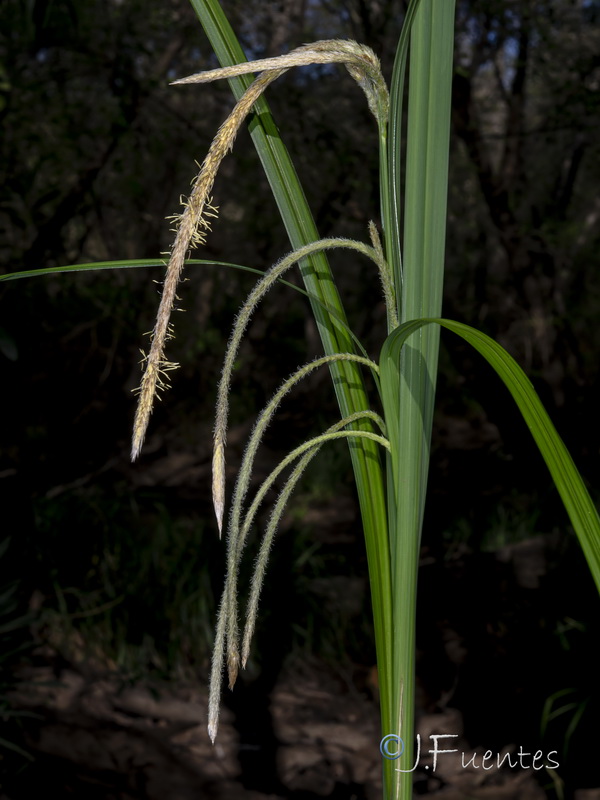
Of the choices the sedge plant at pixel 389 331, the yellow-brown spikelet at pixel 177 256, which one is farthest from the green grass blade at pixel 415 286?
the yellow-brown spikelet at pixel 177 256

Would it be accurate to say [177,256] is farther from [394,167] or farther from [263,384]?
[263,384]

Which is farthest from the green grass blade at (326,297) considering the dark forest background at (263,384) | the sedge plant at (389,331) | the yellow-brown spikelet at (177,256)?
the dark forest background at (263,384)

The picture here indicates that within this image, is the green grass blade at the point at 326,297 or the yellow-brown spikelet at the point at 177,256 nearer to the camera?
the yellow-brown spikelet at the point at 177,256

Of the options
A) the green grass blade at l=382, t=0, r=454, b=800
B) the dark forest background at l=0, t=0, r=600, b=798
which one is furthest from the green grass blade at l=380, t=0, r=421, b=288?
the dark forest background at l=0, t=0, r=600, b=798

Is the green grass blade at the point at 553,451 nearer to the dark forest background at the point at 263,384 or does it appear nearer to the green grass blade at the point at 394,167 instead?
the green grass blade at the point at 394,167

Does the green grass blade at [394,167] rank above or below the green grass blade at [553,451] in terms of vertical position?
above

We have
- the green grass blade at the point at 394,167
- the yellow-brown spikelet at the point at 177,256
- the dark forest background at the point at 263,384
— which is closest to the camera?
the yellow-brown spikelet at the point at 177,256

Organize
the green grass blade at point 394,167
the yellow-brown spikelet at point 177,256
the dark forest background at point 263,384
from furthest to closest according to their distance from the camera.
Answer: the dark forest background at point 263,384 → the green grass blade at point 394,167 → the yellow-brown spikelet at point 177,256
